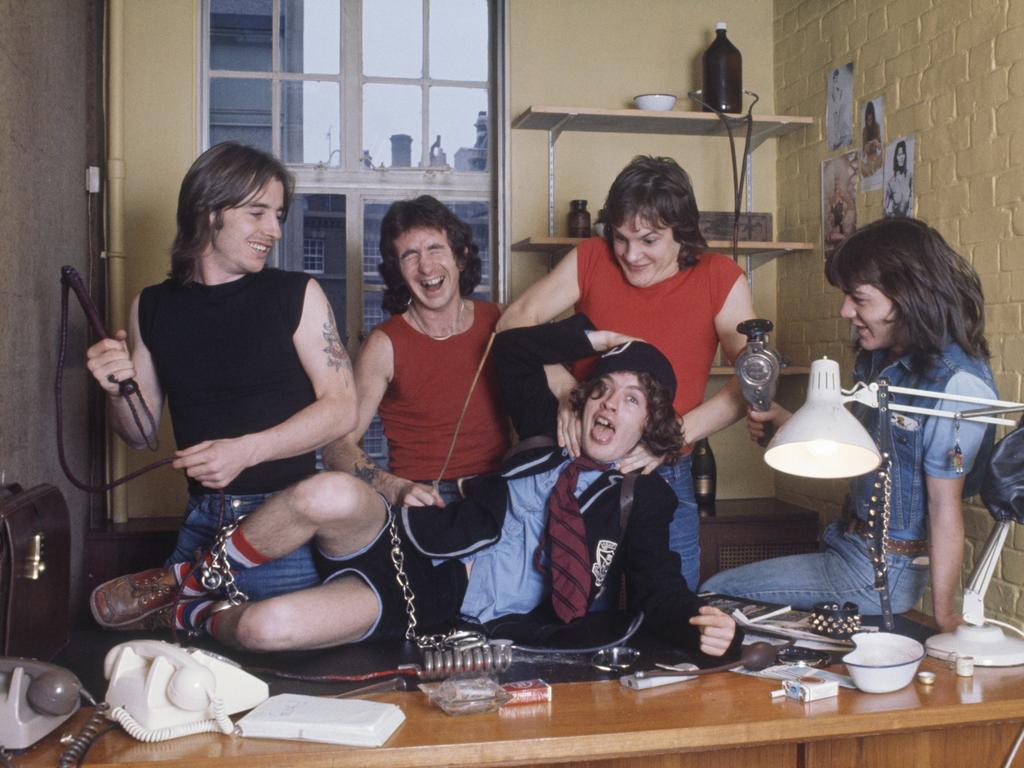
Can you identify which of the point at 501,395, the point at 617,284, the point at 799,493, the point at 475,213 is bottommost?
the point at 799,493

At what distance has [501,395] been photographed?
2857mm

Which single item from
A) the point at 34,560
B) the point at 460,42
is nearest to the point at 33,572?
the point at 34,560

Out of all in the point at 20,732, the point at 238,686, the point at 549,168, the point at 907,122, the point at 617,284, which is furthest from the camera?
the point at 549,168

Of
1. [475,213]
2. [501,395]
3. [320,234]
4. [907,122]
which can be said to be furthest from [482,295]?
[907,122]

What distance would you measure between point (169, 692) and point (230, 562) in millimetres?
655

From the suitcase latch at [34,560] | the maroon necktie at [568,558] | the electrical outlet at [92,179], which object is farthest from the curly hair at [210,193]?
the electrical outlet at [92,179]

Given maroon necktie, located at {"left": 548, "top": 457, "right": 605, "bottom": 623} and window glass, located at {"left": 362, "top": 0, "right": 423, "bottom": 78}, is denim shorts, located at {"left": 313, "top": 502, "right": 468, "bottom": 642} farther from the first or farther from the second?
window glass, located at {"left": 362, "top": 0, "right": 423, "bottom": 78}

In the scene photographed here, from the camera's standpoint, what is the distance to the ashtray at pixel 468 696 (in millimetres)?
1660

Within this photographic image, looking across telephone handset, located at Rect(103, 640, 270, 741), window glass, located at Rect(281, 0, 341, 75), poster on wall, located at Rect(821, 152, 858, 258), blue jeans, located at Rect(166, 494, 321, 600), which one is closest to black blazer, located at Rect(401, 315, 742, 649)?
blue jeans, located at Rect(166, 494, 321, 600)

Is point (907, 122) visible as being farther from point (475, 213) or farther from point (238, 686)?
point (238, 686)

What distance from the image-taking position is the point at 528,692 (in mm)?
1727

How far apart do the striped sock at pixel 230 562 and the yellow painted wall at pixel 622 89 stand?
203cm

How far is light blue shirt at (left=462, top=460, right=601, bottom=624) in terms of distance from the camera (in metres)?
2.35

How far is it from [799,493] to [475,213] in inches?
66.2
